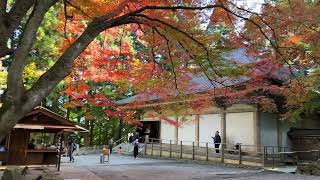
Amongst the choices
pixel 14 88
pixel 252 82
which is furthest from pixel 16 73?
pixel 252 82

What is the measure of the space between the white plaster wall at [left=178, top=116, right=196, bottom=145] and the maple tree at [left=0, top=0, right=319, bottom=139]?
Answer: 5.70 m

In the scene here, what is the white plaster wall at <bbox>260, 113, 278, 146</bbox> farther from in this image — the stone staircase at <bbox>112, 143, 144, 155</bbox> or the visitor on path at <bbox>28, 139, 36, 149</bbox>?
the visitor on path at <bbox>28, 139, 36, 149</bbox>

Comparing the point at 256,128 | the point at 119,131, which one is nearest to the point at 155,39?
the point at 256,128

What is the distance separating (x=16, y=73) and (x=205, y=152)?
18161 millimetres

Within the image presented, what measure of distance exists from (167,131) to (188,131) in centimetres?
277

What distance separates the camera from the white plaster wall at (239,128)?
66.3 ft

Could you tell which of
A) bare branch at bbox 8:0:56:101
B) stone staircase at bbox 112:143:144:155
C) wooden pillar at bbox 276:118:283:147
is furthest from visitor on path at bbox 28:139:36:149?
wooden pillar at bbox 276:118:283:147

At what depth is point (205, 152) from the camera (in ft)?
71.7

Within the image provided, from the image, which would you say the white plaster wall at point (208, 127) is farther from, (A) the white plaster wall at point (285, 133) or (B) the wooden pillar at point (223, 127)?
(A) the white plaster wall at point (285, 133)

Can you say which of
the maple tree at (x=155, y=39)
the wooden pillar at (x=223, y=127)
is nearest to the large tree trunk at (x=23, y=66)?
the maple tree at (x=155, y=39)

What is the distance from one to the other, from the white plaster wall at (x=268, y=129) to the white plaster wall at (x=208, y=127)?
119 inches

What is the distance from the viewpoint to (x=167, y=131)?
2716 cm

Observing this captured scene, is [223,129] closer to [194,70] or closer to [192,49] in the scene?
[194,70]

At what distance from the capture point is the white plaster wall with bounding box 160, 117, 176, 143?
26.4 m
